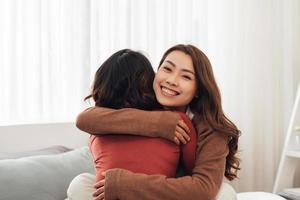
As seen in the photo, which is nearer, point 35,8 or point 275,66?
point 35,8

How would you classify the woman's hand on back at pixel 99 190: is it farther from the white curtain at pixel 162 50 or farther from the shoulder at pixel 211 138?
the white curtain at pixel 162 50

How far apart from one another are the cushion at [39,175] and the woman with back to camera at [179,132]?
0.33m

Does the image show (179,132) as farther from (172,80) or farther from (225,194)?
(225,194)

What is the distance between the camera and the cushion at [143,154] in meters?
1.10

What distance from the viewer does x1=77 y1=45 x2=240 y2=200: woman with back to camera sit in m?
1.05

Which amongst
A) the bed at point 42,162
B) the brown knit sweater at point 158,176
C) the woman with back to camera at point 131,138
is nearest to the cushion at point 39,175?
the bed at point 42,162

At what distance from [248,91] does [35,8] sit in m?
1.15

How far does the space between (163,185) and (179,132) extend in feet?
0.48

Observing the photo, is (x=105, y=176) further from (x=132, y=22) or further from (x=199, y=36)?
(x=199, y=36)

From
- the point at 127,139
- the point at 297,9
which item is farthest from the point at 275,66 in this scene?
the point at 127,139

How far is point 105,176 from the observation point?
42.3 inches

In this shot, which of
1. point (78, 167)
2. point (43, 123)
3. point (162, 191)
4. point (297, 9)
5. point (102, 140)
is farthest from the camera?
point (297, 9)

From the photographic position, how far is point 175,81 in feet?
3.87

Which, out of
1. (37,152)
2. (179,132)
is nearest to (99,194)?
(179,132)
